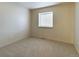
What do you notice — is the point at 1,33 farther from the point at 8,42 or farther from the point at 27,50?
the point at 27,50

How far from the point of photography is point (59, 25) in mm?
2008

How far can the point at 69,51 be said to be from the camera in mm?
2029

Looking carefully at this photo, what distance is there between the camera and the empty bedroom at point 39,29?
1835 mm

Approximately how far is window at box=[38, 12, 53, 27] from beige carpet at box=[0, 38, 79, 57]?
0.31 meters

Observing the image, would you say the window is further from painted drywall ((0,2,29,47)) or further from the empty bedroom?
painted drywall ((0,2,29,47))

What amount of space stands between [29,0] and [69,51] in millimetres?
1222

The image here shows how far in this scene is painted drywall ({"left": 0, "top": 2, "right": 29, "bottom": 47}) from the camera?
71.7 inches

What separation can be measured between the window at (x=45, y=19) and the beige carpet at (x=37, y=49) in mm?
312

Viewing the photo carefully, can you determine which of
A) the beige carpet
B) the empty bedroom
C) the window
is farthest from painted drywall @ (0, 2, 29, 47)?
the window

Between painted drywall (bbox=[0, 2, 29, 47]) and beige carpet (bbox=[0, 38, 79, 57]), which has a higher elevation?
painted drywall (bbox=[0, 2, 29, 47])

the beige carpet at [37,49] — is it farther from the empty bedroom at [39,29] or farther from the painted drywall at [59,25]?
the painted drywall at [59,25]

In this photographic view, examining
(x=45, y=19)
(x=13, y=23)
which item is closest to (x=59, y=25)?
(x=45, y=19)

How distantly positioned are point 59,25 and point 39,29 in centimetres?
40

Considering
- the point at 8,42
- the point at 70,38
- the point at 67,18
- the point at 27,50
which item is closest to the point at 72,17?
the point at 67,18
